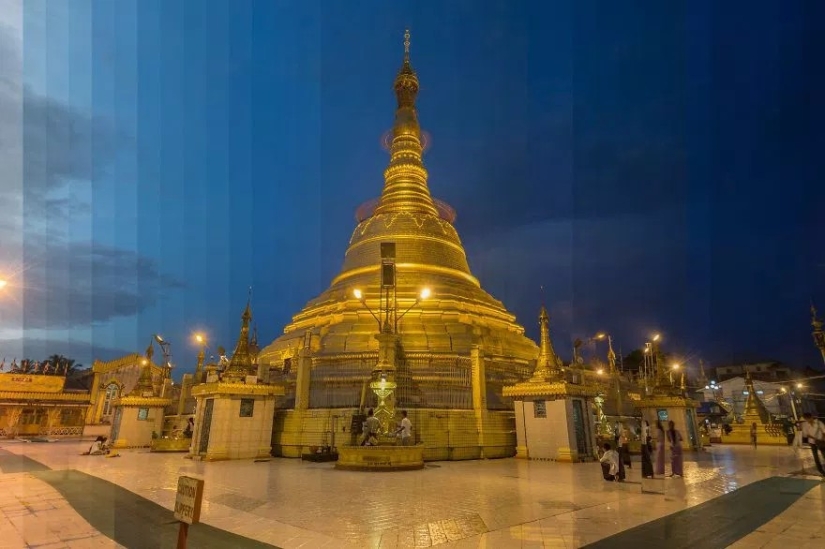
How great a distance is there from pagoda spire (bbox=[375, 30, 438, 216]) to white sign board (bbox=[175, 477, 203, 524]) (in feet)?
111

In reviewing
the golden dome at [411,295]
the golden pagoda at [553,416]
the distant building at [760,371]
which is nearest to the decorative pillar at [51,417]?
the golden dome at [411,295]

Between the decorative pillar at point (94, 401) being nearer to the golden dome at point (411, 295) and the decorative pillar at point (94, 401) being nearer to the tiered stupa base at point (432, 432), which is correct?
the golden dome at point (411, 295)

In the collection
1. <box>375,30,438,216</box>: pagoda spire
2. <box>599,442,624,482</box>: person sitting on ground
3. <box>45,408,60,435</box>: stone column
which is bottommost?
<box>599,442,624,482</box>: person sitting on ground

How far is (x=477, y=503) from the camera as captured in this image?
9.06 meters

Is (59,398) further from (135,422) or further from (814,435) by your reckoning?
(814,435)

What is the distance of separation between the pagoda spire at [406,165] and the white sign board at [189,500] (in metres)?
33.9

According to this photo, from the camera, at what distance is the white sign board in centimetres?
434

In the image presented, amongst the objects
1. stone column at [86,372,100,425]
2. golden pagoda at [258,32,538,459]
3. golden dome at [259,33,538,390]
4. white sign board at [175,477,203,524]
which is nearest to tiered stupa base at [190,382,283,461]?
golden pagoda at [258,32,538,459]

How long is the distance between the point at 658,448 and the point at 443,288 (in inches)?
774

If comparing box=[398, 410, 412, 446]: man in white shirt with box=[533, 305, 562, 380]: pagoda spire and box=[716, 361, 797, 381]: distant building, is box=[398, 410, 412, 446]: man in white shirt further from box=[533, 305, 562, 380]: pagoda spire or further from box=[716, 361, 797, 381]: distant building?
box=[716, 361, 797, 381]: distant building

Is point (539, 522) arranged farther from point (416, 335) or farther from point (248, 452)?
→ point (416, 335)

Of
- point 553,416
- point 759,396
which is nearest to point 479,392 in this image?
point 553,416

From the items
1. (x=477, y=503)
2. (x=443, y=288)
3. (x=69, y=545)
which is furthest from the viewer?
(x=443, y=288)

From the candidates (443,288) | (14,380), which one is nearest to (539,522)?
(443,288)
